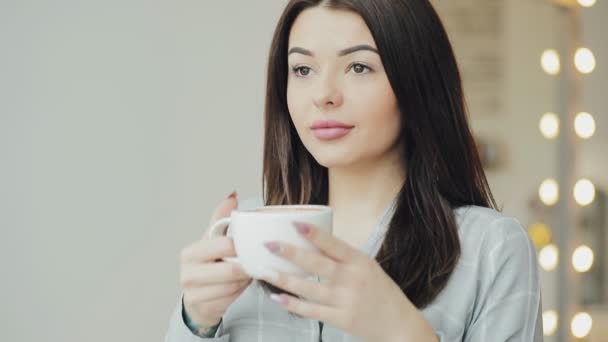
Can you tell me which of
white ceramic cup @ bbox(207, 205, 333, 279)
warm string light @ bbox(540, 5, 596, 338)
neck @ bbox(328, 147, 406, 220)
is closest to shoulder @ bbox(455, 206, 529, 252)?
neck @ bbox(328, 147, 406, 220)

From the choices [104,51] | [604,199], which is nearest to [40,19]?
[104,51]

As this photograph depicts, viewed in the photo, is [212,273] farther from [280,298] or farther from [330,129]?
[330,129]

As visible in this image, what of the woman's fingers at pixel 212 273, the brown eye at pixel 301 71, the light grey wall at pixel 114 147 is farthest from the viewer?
the light grey wall at pixel 114 147

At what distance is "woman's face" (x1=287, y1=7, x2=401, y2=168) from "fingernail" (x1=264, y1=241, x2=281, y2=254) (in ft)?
1.12

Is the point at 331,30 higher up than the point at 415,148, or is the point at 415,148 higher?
the point at 331,30

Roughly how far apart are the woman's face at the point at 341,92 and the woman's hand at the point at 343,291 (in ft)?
1.03

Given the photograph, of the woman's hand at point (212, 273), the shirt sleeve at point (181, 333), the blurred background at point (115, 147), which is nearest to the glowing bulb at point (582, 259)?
the blurred background at point (115, 147)

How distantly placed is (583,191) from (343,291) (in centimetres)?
241

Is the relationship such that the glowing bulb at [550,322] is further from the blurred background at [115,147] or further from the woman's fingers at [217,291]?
the woman's fingers at [217,291]

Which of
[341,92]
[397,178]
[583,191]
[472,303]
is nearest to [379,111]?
[341,92]

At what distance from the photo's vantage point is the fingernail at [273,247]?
0.78m

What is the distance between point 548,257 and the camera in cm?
294

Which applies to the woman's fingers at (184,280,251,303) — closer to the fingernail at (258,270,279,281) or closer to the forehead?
the fingernail at (258,270,279,281)

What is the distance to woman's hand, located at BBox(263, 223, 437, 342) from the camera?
2.55ft
